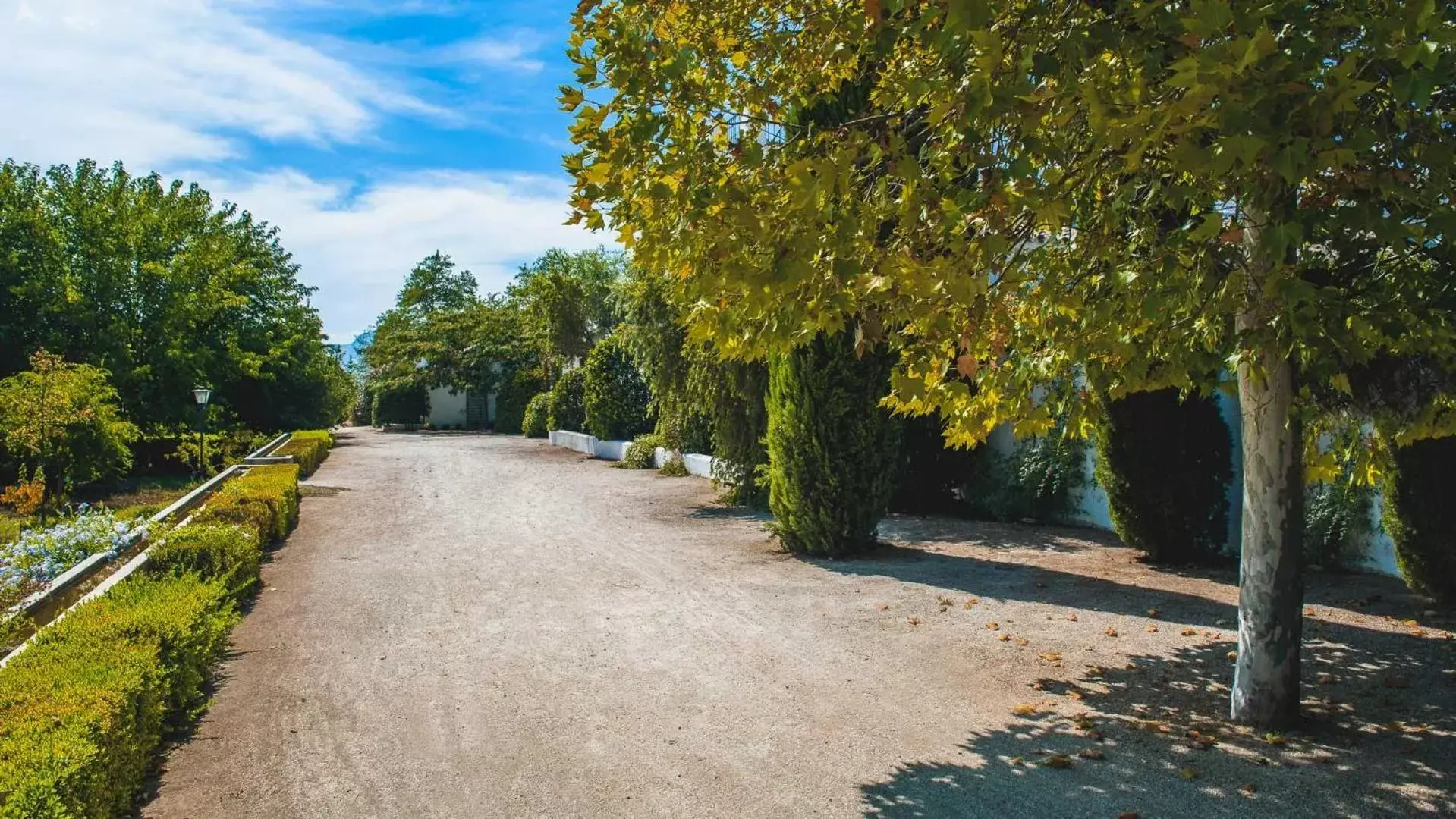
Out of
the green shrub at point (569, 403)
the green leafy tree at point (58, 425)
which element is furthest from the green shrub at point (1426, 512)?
the green shrub at point (569, 403)

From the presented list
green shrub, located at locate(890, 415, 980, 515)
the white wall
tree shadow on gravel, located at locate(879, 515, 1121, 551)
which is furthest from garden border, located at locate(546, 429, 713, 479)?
the white wall

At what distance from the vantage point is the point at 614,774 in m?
4.58

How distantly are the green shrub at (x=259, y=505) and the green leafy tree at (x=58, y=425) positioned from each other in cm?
319

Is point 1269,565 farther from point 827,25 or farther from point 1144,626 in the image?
point 827,25

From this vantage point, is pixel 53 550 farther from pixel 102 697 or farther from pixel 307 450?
pixel 307 450

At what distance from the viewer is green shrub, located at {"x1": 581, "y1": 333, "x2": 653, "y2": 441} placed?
26.9 meters

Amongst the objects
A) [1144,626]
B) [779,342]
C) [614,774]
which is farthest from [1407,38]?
[1144,626]

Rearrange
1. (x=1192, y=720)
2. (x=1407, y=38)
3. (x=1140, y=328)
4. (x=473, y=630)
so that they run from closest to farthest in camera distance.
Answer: (x=1407, y=38) < (x=1140, y=328) < (x=1192, y=720) < (x=473, y=630)

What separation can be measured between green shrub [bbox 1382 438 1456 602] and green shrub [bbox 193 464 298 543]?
35.0ft

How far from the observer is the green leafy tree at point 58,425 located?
48.8ft

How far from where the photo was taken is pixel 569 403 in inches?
1321

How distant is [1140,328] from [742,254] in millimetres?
2259

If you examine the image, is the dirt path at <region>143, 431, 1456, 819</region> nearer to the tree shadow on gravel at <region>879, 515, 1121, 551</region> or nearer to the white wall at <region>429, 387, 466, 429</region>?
the tree shadow on gravel at <region>879, 515, 1121, 551</region>

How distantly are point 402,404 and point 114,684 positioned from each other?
169 ft
